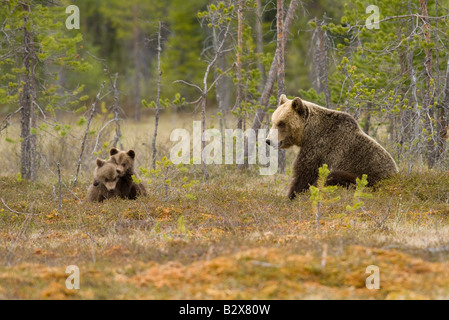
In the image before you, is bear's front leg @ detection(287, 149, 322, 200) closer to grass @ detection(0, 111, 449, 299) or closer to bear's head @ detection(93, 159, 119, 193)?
grass @ detection(0, 111, 449, 299)

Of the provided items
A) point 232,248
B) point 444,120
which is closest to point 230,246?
point 232,248

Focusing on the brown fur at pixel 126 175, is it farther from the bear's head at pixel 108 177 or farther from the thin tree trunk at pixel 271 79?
the thin tree trunk at pixel 271 79

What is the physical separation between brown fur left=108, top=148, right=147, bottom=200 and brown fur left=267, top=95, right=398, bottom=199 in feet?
9.98

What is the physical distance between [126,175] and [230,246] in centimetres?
549

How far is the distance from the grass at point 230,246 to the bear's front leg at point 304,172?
33 cm

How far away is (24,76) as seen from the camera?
1480cm

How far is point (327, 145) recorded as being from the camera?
33.6 feet

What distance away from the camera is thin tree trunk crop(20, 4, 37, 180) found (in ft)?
47.1

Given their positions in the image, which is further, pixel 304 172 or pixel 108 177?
pixel 108 177

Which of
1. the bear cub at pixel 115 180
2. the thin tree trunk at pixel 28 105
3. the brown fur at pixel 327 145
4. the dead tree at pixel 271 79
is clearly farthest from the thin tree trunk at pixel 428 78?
the thin tree trunk at pixel 28 105

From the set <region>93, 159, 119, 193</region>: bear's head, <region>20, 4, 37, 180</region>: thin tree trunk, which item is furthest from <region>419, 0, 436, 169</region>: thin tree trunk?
<region>20, 4, 37, 180</region>: thin tree trunk

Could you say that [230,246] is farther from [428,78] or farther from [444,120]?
[444,120]
